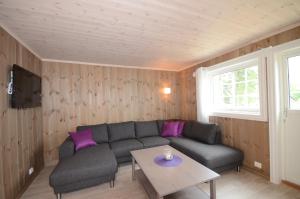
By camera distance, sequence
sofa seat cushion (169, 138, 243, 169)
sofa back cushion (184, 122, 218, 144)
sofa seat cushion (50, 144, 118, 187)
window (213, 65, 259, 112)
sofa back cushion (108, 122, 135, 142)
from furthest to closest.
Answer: sofa back cushion (108, 122, 135, 142), sofa back cushion (184, 122, 218, 144), window (213, 65, 259, 112), sofa seat cushion (169, 138, 243, 169), sofa seat cushion (50, 144, 118, 187)

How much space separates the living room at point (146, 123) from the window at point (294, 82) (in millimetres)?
12

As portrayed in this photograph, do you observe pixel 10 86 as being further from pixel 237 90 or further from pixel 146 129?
pixel 237 90

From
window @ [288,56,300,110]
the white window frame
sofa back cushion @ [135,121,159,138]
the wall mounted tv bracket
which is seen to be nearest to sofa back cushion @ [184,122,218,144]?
the white window frame

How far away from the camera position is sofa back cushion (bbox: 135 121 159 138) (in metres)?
3.53

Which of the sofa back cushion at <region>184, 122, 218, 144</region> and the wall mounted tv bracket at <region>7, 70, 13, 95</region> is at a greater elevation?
the wall mounted tv bracket at <region>7, 70, 13, 95</region>

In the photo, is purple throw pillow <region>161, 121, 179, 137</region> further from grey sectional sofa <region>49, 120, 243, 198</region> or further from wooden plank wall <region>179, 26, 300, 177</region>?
wooden plank wall <region>179, 26, 300, 177</region>

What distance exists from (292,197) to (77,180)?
2927mm

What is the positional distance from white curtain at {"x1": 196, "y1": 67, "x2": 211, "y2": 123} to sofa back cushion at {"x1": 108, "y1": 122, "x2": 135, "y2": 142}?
175cm

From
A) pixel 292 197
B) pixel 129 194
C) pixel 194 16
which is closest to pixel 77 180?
pixel 129 194

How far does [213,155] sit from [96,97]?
2.88m

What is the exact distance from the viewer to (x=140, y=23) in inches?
69.7

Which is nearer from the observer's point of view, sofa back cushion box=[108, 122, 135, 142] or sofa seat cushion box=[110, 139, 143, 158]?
sofa seat cushion box=[110, 139, 143, 158]

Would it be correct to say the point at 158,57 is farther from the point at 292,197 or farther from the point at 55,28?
the point at 292,197

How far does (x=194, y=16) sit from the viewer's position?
1643 mm
